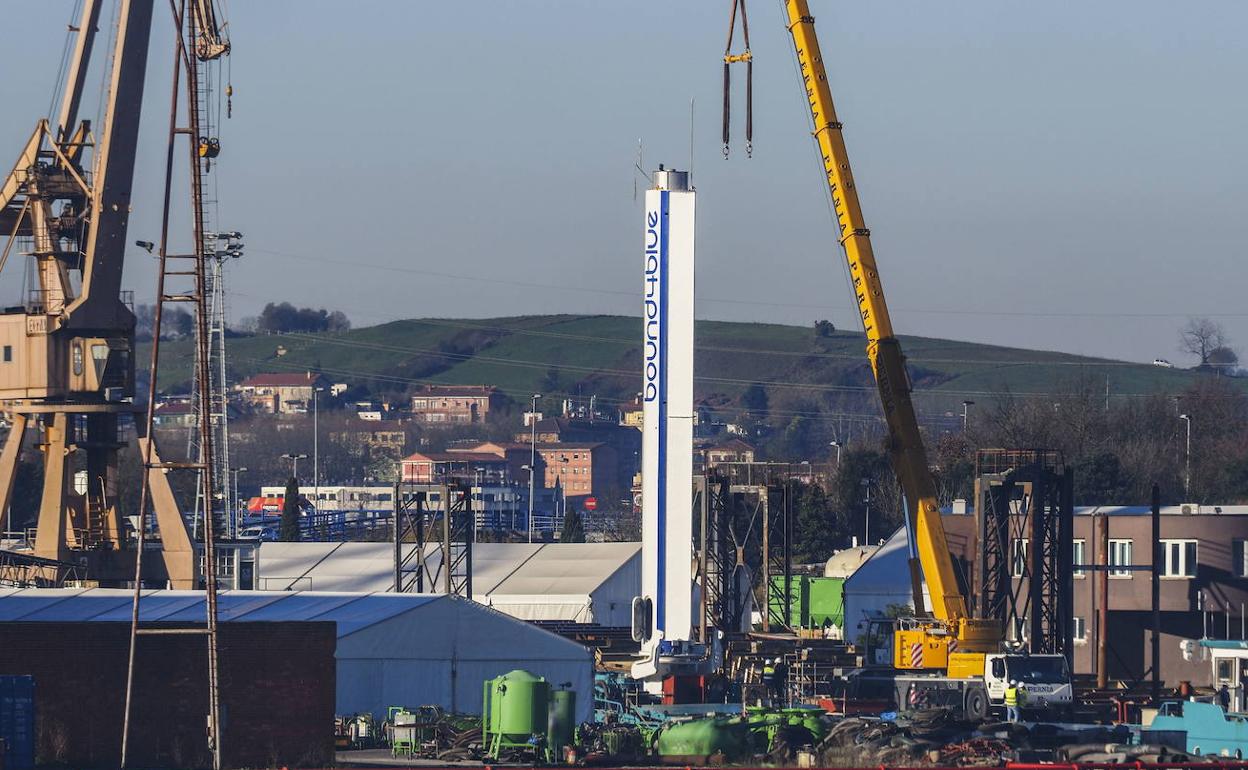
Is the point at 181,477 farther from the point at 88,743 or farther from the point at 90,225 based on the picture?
the point at 88,743

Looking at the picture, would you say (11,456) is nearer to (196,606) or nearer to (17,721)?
(196,606)

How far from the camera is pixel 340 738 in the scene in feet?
124

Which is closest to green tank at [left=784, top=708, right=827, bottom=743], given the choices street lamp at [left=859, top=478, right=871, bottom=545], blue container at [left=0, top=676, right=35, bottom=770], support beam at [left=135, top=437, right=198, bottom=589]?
blue container at [left=0, top=676, right=35, bottom=770]

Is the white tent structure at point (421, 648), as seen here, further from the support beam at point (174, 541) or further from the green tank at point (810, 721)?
the support beam at point (174, 541)

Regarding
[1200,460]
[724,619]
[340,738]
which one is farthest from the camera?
[1200,460]

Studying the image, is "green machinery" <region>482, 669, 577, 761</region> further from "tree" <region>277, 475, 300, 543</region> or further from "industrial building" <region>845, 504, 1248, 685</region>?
"tree" <region>277, 475, 300, 543</region>

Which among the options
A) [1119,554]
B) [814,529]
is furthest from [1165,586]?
[814,529]

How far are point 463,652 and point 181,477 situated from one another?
281 feet

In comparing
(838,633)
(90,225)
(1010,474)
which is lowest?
(838,633)

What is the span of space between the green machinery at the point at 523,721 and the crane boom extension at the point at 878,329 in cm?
1473

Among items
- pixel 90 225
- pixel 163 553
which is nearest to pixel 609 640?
pixel 163 553

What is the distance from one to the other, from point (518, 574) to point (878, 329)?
3347 cm

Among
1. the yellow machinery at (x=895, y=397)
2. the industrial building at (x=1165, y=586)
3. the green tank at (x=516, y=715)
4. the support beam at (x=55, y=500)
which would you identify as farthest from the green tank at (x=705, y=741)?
the industrial building at (x=1165, y=586)

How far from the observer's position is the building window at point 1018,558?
52.8m
